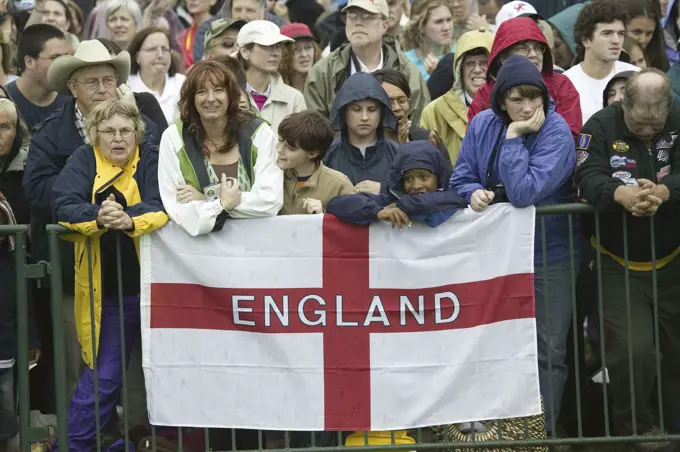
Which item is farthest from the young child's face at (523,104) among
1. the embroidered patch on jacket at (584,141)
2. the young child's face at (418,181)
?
the young child's face at (418,181)

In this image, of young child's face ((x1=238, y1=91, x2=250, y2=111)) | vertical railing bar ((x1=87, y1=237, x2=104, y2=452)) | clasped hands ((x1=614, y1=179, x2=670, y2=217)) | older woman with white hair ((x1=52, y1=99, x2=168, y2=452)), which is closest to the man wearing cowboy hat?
older woman with white hair ((x1=52, y1=99, x2=168, y2=452))

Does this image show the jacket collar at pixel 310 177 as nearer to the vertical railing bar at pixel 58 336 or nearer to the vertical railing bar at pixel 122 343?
the vertical railing bar at pixel 122 343

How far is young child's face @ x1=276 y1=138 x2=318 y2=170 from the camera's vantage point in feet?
27.2

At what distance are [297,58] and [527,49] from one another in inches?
108

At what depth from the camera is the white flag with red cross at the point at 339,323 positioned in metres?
8.02


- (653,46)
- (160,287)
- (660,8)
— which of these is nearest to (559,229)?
(160,287)

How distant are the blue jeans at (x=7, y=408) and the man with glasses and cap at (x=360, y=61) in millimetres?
3071

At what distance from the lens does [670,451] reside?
8.91 metres

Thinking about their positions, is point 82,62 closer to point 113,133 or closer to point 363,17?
point 113,133

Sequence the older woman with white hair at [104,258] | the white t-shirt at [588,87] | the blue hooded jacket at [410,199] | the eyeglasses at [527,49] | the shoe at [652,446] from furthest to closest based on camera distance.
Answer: the white t-shirt at [588,87], the eyeglasses at [527,49], the shoe at [652,446], the older woman with white hair at [104,258], the blue hooded jacket at [410,199]

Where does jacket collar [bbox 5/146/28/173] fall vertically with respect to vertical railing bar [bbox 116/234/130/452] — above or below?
above

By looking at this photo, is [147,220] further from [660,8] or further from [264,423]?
[660,8]

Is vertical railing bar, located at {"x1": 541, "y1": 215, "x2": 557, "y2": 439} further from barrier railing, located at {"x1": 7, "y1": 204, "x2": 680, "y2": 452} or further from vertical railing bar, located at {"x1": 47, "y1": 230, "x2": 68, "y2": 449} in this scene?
vertical railing bar, located at {"x1": 47, "y1": 230, "x2": 68, "y2": 449}

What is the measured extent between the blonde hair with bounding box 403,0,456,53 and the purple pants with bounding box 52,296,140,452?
4.48 m
